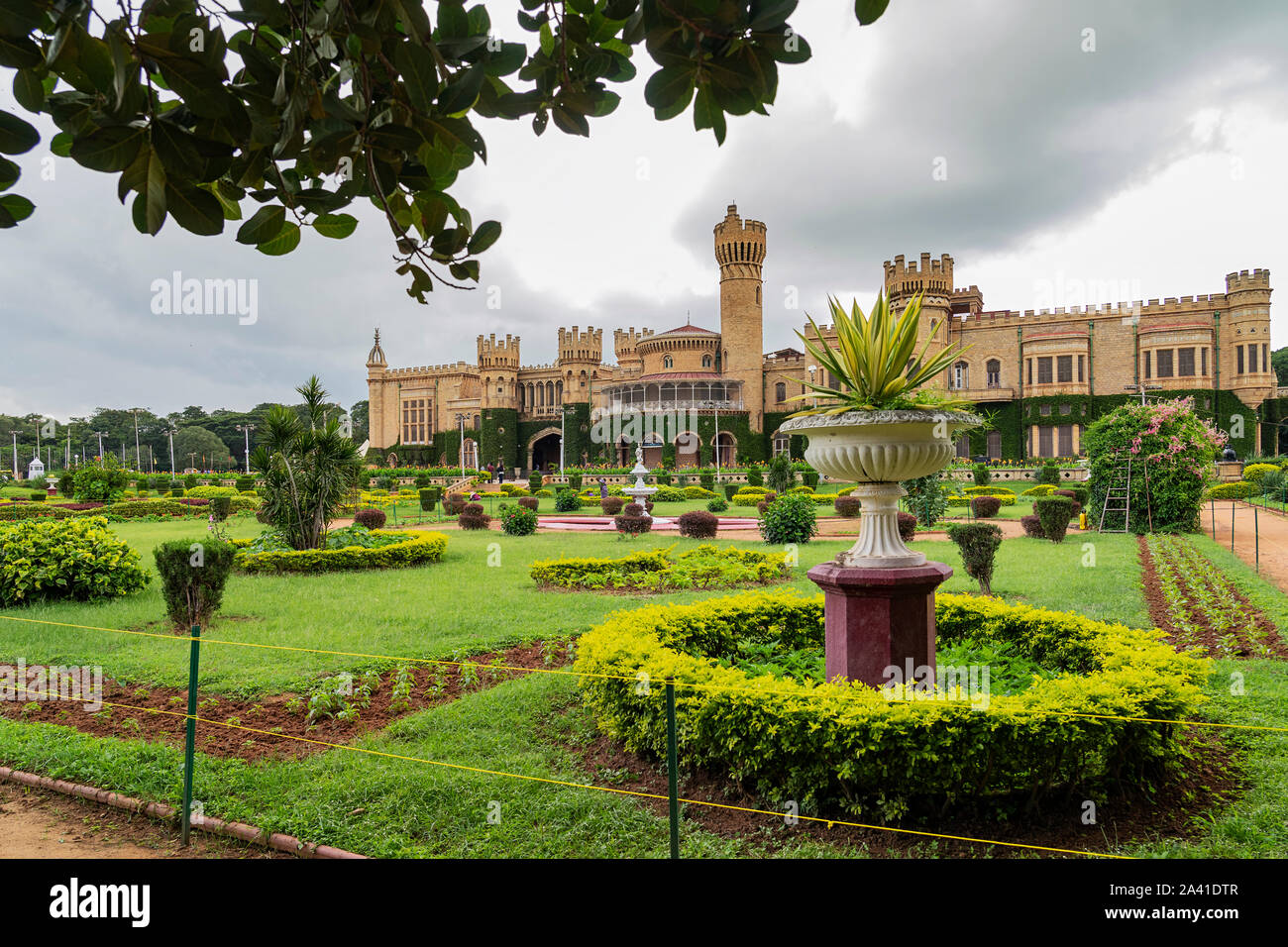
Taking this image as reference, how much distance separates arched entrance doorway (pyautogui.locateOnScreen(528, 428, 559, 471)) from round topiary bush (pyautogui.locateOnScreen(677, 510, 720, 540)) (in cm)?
4102

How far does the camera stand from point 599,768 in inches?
171

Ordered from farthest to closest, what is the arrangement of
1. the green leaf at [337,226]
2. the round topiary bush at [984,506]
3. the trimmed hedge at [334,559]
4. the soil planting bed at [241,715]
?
the round topiary bush at [984,506] → the trimmed hedge at [334,559] → the soil planting bed at [241,715] → the green leaf at [337,226]

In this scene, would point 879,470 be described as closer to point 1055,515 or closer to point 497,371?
point 1055,515

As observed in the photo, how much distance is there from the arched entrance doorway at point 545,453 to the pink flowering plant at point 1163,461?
43377 mm

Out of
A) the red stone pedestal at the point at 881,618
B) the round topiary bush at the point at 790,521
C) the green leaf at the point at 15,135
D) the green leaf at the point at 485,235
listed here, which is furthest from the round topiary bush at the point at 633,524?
the green leaf at the point at 15,135

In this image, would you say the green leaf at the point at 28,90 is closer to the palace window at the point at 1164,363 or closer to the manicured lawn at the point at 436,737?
the manicured lawn at the point at 436,737

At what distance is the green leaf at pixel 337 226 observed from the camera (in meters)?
1.89

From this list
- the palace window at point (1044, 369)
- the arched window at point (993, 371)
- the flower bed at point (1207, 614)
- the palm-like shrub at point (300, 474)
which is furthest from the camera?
the arched window at point (993, 371)

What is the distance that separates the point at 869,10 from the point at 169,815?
14.8ft

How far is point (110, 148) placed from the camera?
1.40 meters

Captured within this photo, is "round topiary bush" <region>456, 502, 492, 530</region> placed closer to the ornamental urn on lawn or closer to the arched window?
the ornamental urn on lawn

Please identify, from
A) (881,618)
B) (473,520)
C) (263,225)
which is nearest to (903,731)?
(881,618)

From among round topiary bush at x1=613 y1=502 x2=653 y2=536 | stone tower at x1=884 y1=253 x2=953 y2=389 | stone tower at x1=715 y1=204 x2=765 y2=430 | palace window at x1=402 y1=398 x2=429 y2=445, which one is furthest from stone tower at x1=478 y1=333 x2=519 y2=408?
round topiary bush at x1=613 y1=502 x2=653 y2=536
